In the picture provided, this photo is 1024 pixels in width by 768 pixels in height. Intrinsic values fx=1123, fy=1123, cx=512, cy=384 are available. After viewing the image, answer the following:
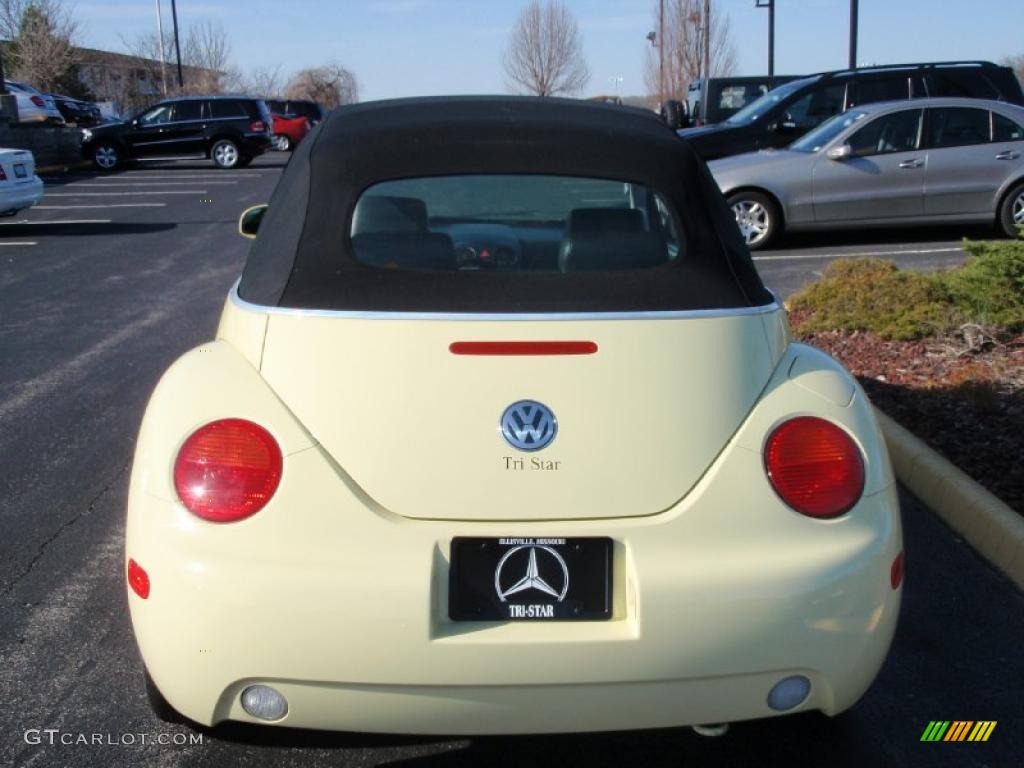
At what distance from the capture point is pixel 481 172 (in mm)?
3129

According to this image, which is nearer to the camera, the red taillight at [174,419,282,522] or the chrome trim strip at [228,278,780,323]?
the red taillight at [174,419,282,522]

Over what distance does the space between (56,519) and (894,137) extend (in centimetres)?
1005

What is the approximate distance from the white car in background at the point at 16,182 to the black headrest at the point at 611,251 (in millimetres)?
13232

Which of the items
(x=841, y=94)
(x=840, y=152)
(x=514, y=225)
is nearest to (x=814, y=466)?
(x=514, y=225)

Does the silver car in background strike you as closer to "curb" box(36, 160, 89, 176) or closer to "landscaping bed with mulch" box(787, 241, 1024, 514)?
"landscaping bed with mulch" box(787, 241, 1024, 514)

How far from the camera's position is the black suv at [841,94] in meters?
14.3

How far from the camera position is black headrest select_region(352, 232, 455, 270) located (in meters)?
3.12

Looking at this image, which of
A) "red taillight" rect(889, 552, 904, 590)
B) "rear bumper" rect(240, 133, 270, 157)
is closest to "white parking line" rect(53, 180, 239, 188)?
"rear bumper" rect(240, 133, 270, 157)

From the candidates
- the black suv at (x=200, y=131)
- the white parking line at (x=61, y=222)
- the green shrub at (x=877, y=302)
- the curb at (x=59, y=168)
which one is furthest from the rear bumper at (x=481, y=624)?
the black suv at (x=200, y=131)

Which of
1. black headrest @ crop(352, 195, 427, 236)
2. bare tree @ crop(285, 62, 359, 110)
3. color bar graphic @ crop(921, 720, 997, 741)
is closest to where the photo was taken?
color bar graphic @ crop(921, 720, 997, 741)

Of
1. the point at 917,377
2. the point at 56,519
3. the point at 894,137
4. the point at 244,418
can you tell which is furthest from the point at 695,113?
the point at 244,418

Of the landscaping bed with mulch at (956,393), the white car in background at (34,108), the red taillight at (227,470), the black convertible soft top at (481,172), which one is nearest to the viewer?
the red taillight at (227,470)

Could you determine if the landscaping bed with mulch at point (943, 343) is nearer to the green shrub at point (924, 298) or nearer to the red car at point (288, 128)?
the green shrub at point (924, 298)

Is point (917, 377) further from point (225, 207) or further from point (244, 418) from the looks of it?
point (225, 207)
